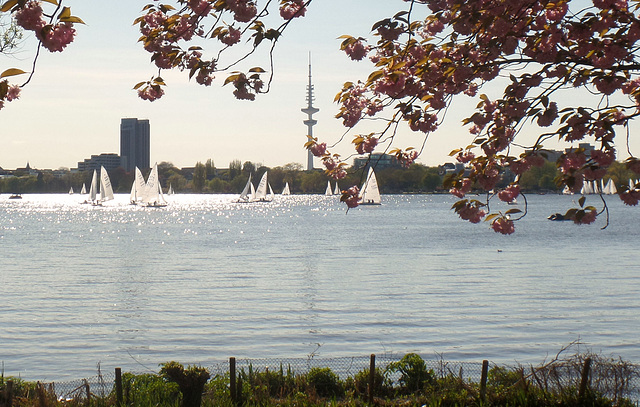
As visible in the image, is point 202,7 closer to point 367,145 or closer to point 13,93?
point 13,93

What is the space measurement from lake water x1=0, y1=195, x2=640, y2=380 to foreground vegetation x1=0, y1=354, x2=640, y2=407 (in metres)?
8.38

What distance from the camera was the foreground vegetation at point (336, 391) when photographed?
512 inches

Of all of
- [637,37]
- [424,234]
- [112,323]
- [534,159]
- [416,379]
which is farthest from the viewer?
[424,234]

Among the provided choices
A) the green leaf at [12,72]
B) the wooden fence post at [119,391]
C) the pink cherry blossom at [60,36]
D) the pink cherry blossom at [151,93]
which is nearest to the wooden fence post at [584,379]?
the wooden fence post at [119,391]

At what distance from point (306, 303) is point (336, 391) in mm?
20713

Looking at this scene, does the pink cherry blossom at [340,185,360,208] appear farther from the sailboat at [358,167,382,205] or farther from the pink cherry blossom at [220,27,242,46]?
the sailboat at [358,167,382,205]

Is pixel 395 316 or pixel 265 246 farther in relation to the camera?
pixel 265 246

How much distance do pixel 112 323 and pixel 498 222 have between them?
76.2ft

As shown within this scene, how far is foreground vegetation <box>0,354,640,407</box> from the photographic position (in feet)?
42.7

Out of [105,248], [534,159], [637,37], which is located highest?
[637,37]

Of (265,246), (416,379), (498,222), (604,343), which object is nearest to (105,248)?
(265,246)

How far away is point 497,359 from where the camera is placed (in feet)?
76.0

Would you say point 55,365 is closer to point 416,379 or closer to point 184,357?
point 184,357

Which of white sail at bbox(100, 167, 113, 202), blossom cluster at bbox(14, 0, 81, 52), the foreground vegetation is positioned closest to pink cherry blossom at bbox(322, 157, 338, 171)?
the foreground vegetation
